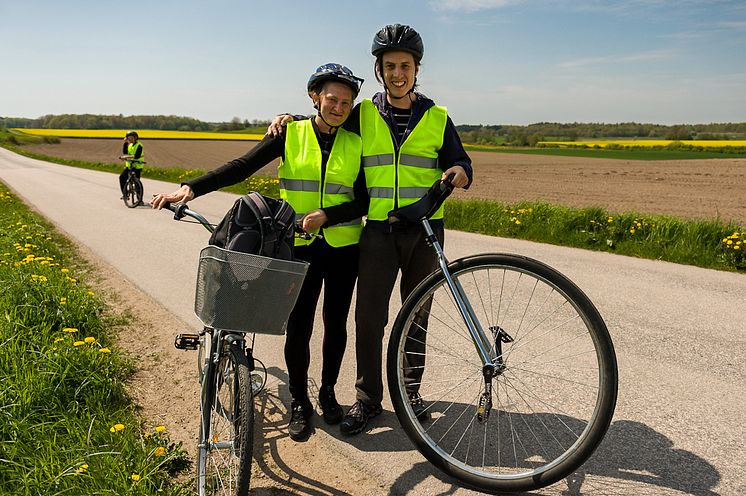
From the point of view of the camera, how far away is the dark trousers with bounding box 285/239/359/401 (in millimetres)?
3434

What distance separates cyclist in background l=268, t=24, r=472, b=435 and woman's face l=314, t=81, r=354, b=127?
12 cm

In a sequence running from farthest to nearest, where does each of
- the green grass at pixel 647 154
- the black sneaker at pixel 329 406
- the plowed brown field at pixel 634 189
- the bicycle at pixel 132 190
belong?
the green grass at pixel 647 154, the plowed brown field at pixel 634 189, the bicycle at pixel 132 190, the black sneaker at pixel 329 406

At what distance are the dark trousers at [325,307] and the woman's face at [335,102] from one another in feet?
2.32

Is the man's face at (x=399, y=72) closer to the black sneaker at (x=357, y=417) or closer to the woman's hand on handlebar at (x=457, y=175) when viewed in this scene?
the woman's hand on handlebar at (x=457, y=175)

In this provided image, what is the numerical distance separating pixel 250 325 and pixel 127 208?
42.3ft

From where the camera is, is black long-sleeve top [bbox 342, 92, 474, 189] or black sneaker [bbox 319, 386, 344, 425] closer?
black long-sleeve top [bbox 342, 92, 474, 189]

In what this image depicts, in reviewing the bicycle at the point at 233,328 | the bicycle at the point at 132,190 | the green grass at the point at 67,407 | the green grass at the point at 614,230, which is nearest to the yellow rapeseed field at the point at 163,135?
the bicycle at the point at 132,190

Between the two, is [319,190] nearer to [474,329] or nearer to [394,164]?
[394,164]

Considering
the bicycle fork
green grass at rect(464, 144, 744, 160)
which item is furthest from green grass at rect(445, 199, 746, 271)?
green grass at rect(464, 144, 744, 160)

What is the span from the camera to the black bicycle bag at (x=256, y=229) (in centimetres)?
264

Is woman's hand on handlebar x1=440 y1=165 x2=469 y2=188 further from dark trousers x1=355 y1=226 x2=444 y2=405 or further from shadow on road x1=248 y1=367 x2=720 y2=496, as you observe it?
shadow on road x1=248 y1=367 x2=720 y2=496

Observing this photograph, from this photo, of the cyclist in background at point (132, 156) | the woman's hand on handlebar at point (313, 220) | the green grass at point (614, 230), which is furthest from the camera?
the cyclist in background at point (132, 156)

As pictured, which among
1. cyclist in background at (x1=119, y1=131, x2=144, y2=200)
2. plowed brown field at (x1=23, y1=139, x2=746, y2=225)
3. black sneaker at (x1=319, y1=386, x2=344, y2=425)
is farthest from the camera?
plowed brown field at (x1=23, y1=139, x2=746, y2=225)

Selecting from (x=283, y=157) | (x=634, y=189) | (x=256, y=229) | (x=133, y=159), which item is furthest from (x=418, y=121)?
(x=634, y=189)
